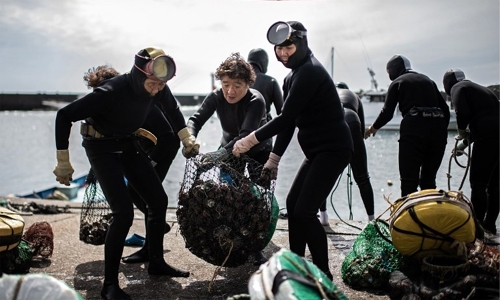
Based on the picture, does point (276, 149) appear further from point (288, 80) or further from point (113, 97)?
point (113, 97)

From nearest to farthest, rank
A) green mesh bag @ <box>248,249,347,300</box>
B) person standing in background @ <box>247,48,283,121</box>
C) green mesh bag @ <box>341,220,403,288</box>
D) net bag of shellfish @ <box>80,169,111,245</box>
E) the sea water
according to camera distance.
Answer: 1. green mesh bag @ <box>248,249,347,300</box>
2. green mesh bag @ <box>341,220,403,288</box>
3. net bag of shellfish @ <box>80,169,111,245</box>
4. person standing in background @ <box>247,48,283,121</box>
5. the sea water

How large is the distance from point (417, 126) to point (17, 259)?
3538 millimetres

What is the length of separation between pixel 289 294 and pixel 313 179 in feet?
4.66

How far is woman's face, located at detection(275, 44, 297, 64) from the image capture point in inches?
141

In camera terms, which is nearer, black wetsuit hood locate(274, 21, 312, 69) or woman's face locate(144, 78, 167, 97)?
black wetsuit hood locate(274, 21, 312, 69)

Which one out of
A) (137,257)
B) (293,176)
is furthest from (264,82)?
(293,176)

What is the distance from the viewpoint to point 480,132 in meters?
5.07

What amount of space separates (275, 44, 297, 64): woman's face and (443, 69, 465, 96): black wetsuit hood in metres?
2.39

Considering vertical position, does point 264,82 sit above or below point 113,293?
above

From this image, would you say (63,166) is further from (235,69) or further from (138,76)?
(235,69)

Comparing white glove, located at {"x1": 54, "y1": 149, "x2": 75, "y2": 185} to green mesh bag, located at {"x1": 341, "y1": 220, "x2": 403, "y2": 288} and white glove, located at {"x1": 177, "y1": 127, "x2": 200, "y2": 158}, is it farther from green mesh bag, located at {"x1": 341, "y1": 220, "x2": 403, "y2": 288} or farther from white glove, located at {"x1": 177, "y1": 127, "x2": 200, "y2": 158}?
green mesh bag, located at {"x1": 341, "y1": 220, "x2": 403, "y2": 288}

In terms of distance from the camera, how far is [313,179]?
358 centimetres

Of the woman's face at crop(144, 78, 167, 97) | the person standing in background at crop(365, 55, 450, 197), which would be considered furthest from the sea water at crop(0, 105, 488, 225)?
the woman's face at crop(144, 78, 167, 97)

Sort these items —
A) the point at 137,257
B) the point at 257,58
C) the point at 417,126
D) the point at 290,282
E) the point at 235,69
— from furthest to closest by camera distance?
the point at 257,58 → the point at 417,126 → the point at 137,257 → the point at 235,69 → the point at 290,282
